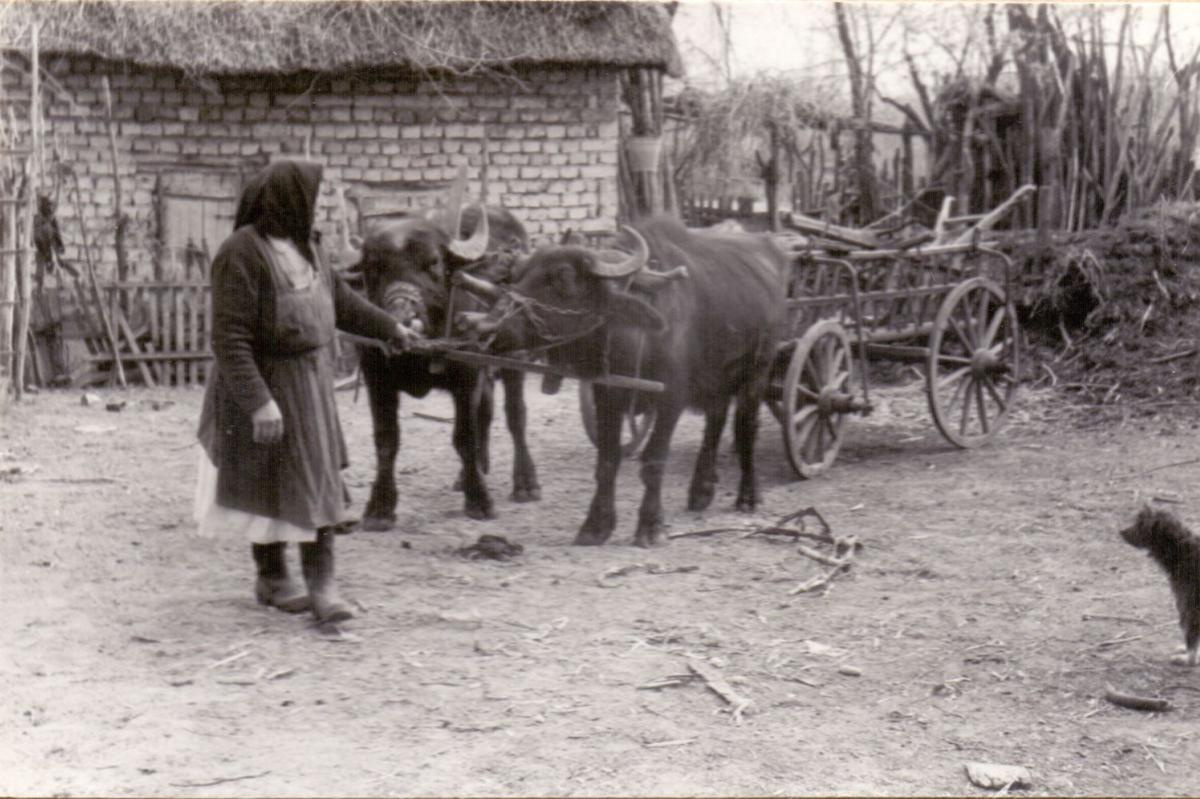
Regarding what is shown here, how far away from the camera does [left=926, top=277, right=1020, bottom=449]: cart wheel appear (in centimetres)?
927

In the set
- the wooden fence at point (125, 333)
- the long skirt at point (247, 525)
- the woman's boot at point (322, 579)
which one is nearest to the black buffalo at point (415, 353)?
the woman's boot at point (322, 579)

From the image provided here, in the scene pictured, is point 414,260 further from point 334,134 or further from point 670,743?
point 334,134

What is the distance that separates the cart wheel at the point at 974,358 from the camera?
927cm

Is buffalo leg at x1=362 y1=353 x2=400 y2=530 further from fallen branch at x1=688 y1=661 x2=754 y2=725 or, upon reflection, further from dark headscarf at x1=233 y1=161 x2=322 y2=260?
fallen branch at x1=688 y1=661 x2=754 y2=725

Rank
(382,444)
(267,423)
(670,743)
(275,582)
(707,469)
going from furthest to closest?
(707,469) < (382,444) < (275,582) < (267,423) < (670,743)

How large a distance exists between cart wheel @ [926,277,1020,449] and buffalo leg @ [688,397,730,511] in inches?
70.9

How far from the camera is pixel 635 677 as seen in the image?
5.16 metres

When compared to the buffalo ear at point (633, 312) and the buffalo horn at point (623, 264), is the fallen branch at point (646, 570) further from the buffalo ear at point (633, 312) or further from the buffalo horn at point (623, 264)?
the buffalo horn at point (623, 264)

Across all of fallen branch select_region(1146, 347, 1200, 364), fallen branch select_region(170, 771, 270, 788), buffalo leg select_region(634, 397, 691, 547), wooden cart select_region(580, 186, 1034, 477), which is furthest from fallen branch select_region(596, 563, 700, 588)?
fallen branch select_region(1146, 347, 1200, 364)

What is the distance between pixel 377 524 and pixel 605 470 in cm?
131

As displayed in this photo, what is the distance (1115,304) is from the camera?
39.6 ft

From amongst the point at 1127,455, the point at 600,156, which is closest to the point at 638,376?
the point at 1127,455

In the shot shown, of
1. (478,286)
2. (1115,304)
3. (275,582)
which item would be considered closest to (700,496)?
(478,286)

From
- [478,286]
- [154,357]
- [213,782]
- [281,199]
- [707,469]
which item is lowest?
[213,782]
